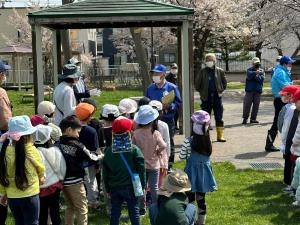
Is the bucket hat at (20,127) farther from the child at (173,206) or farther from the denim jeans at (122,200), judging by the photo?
the child at (173,206)

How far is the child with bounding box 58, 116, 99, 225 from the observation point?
19.4 ft

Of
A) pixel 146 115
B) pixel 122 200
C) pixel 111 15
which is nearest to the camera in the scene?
pixel 122 200

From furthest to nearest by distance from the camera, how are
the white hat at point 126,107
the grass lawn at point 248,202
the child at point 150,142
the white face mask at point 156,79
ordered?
the white face mask at point 156,79 < the white hat at point 126,107 < the grass lawn at point 248,202 < the child at point 150,142

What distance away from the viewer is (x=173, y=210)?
450 centimetres

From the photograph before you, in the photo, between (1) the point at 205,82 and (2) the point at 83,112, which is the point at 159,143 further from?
(1) the point at 205,82

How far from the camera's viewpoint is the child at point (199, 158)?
21.2 feet

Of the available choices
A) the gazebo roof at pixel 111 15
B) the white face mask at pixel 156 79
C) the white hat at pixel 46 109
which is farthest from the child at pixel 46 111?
the gazebo roof at pixel 111 15

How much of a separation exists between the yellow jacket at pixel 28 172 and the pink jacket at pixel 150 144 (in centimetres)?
155

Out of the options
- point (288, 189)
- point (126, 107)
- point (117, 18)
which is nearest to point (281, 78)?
point (288, 189)

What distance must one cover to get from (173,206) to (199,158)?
207 cm

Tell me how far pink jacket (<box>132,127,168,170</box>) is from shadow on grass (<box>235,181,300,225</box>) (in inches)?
58.8

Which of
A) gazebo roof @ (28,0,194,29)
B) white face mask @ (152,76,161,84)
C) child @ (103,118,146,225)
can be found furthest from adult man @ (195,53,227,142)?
child @ (103,118,146,225)

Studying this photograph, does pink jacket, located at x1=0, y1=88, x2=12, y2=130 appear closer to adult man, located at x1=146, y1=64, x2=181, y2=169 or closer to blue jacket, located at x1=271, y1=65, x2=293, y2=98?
adult man, located at x1=146, y1=64, x2=181, y2=169

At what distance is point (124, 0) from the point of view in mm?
10594
